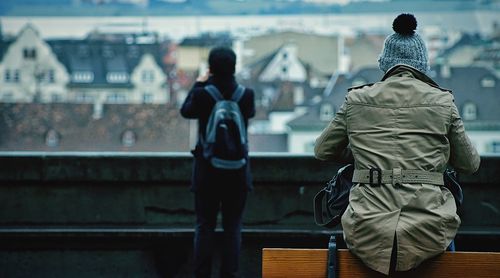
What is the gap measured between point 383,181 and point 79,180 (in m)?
3.92

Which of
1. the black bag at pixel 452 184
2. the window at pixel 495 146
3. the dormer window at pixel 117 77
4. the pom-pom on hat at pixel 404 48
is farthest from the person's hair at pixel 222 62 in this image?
the dormer window at pixel 117 77

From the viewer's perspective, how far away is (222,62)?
6.05m

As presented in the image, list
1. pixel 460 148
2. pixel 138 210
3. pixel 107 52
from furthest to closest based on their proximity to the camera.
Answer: pixel 107 52 → pixel 138 210 → pixel 460 148

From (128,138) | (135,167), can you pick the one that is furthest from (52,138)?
(135,167)

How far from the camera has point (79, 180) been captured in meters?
7.18

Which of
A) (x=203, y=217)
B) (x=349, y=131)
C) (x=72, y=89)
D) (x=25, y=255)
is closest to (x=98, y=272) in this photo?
(x=25, y=255)

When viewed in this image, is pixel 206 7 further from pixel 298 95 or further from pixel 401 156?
pixel 401 156

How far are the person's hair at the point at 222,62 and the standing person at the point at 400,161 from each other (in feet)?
7.38

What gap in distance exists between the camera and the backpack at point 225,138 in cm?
591

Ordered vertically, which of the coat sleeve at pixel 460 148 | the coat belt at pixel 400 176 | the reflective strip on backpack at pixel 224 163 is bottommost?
the reflective strip on backpack at pixel 224 163

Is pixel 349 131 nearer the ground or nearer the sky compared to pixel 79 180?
nearer the sky

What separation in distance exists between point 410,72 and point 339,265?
2.51 ft

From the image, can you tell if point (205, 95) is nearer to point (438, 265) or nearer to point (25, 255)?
point (25, 255)

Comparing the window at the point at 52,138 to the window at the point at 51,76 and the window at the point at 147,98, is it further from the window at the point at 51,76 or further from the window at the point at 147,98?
the window at the point at 51,76
